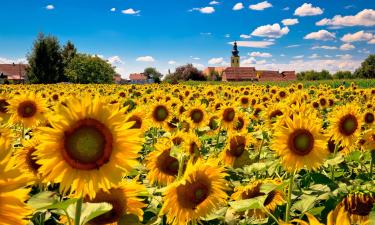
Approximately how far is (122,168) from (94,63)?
250ft

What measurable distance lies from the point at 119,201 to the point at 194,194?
45cm

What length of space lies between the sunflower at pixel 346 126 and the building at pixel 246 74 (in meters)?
110

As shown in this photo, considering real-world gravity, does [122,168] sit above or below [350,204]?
above

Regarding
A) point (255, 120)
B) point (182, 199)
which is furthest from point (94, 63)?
point (182, 199)

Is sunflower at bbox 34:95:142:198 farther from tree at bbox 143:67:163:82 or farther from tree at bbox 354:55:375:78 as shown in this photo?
tree at bbox 143:67:163:82

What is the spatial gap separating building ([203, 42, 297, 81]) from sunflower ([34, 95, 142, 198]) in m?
113

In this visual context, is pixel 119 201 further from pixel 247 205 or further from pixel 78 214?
pixel 247 205

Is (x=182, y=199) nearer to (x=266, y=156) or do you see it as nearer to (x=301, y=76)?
(x=266, y=156)

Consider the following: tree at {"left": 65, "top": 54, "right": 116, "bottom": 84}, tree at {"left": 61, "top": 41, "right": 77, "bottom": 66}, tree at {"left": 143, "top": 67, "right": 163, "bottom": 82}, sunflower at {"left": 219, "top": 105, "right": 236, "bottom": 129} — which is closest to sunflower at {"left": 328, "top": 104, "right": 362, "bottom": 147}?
sunflower at {"left": 219, "top": 105, "right": 236, "bottom": 129}

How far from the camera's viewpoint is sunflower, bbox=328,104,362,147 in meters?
4.75

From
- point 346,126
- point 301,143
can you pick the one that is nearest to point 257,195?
Result: point 301,143

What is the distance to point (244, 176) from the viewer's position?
4.21 m

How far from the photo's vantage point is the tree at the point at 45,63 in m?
89.5

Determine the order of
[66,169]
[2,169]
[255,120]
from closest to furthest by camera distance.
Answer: [2,169]
[66,169]
[255,120]
